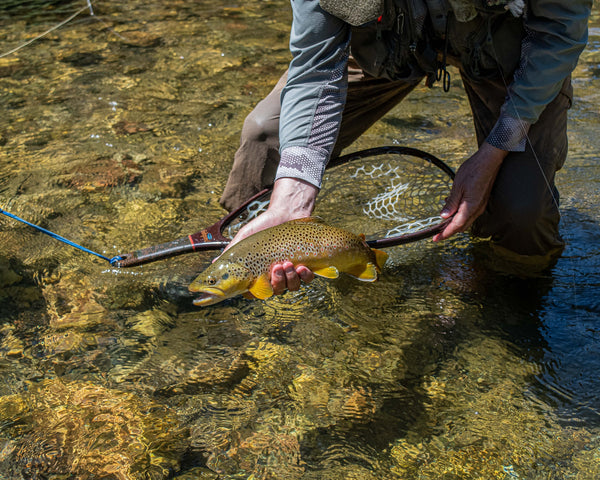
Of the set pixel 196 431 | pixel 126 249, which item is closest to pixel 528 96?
pixel 196 431

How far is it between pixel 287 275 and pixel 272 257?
0.10 m

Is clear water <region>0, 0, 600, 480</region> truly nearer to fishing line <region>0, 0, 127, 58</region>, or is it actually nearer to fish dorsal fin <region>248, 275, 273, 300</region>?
fish dorsal fin <region>248, 275, 273, 300</region>

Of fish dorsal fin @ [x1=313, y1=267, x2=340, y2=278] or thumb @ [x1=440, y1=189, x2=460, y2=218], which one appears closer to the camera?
fish dorsal fin @ [x1=313, y1=267, x2=340, y2=278]

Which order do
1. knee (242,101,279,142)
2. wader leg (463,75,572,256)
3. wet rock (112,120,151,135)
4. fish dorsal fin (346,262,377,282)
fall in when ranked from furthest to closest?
wet rock (112,120,151,135)
knee (242,101,279,142)
wader leg (463,75,572,256)
fish dorsal fin (346,262,377,282)

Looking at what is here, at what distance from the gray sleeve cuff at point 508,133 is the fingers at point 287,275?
111cm

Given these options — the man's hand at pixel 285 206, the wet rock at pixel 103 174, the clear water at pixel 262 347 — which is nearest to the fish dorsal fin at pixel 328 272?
the man's hand at pixel 285 206

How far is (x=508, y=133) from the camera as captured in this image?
2764mm

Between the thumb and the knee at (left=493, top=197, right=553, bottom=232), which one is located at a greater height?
the thumb

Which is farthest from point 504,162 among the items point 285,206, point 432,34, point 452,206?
point 285,206

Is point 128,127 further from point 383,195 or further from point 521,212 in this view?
point 521,212

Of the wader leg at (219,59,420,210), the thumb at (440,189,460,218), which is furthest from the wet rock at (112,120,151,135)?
the thumb at (440,189,460,218)

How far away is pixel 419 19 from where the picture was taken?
276 cm

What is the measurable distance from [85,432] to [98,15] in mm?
6441

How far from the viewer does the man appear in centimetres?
265
